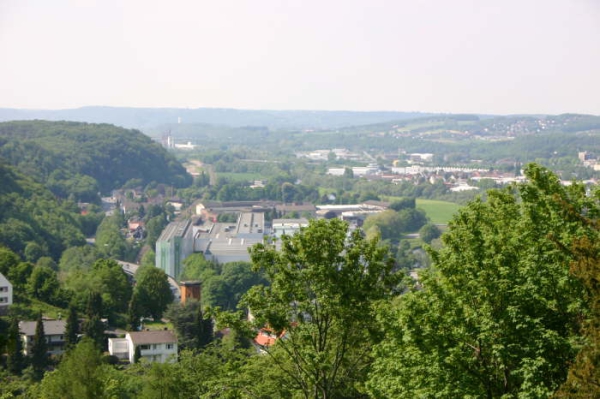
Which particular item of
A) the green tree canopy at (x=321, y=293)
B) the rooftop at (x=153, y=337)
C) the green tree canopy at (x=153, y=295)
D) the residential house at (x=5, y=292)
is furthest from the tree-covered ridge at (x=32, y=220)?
the green tree canopy at (x=321, y=293)

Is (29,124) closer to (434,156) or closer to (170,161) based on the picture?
(170,161)

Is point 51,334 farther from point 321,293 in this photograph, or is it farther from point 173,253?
point 173,253

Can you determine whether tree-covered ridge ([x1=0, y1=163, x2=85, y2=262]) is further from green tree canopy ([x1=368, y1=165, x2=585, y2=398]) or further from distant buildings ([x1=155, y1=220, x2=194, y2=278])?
green tree canopy ([x1=368, y1=165, x2=585, y2=398])

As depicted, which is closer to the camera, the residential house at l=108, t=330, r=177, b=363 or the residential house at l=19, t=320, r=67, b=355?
the residential house at l=19, t=320, r=67, b=355

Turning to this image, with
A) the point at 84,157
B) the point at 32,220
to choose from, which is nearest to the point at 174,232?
the point at 32,220

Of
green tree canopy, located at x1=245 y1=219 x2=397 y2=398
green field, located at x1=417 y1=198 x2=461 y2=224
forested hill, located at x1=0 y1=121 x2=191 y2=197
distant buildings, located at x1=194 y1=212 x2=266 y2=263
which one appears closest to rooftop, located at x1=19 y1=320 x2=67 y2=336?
green tree canopy, located at x1=245 y1=219 x2=397 y2=398

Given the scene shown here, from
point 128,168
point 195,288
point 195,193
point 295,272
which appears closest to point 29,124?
point 128,168
